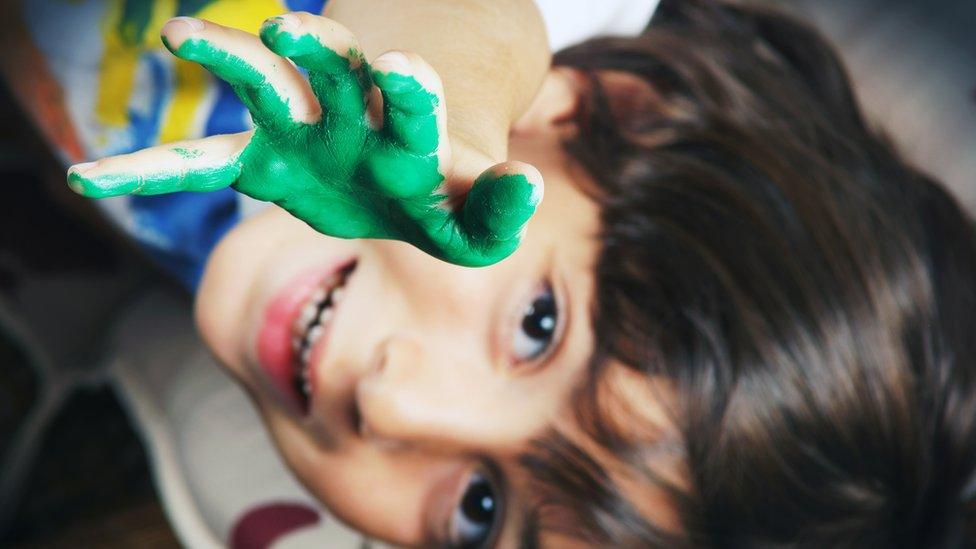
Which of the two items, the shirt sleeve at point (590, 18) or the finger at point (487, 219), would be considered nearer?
the finger at point (487, 219)

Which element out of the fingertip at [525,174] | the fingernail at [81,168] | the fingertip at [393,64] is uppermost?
the fingertip at [393,64]

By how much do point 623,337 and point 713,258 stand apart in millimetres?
96

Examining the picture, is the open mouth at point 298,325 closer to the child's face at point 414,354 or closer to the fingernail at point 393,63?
the child's face at point 414,354

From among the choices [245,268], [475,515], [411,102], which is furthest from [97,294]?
[411,102]

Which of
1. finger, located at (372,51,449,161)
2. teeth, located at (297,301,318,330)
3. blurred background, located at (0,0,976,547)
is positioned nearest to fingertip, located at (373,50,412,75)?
finger, located at (372,51,449,161)

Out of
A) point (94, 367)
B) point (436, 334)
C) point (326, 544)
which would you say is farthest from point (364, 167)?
point (94, 367)

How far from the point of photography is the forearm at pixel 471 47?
335 mm

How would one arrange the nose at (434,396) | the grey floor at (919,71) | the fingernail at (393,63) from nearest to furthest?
the fingernail at (393,63), the nose at (434,396), the grey floor at (919,71)

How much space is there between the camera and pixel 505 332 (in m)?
0.55

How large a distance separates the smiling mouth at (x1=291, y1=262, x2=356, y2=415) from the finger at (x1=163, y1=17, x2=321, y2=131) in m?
0.32

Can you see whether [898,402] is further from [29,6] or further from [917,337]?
[29,6]

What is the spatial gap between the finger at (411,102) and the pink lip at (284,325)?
1.11ft

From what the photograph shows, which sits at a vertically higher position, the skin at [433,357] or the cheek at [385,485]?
the skin at [433,357]

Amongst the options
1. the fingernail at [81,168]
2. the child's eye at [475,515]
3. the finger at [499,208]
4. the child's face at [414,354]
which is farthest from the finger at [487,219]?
the child's eye at [475,515]
